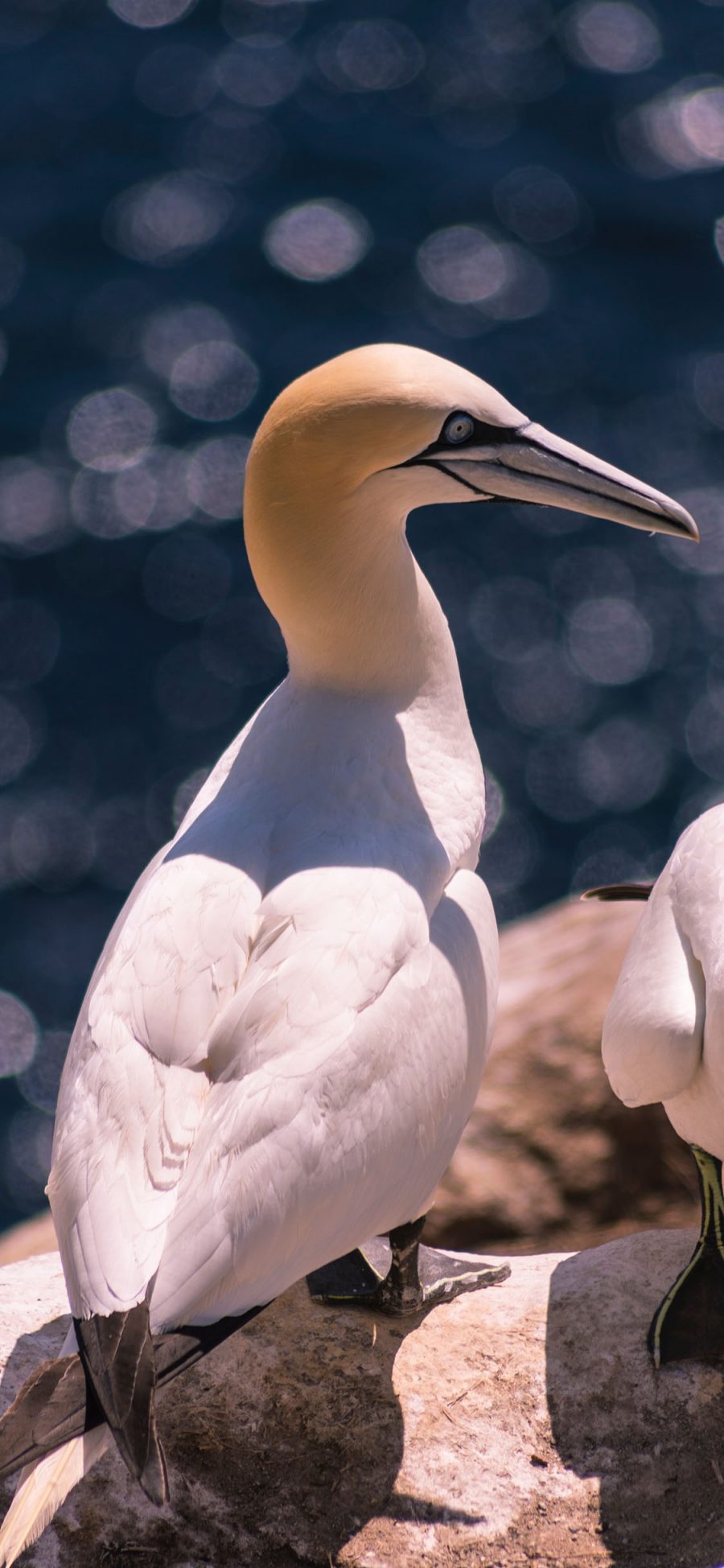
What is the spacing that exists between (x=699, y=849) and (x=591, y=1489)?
151 cm

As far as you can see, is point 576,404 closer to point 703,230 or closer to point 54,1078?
point 703,230

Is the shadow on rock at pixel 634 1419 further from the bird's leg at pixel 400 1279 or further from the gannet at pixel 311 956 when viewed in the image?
the gannet at pixel 311 956

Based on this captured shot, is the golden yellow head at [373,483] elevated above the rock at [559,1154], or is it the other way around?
the golden yellow head at [373,483]

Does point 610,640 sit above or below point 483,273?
below

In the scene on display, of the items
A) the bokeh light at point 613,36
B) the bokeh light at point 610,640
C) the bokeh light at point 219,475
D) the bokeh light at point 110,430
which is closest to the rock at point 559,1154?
the bokeh light at point 610,640

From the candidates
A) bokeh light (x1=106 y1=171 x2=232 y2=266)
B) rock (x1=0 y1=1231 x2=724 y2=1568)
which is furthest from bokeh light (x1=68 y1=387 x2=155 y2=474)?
rock (x1=0 y1=1231 x2=724 y2=1568)

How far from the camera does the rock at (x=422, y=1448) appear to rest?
3705mm

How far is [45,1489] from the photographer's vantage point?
3.18 metres

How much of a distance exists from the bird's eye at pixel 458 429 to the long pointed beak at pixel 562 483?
66mm

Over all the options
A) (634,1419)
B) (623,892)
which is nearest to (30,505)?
(623,892)

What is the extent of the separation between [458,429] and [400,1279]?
2.06 m

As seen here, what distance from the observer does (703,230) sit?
11984 mm

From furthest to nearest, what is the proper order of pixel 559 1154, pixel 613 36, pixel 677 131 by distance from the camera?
pixel 613 36 < pixel 677 131 < pixel 559 1154

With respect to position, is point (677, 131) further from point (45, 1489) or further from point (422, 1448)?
point (45, 1489)
